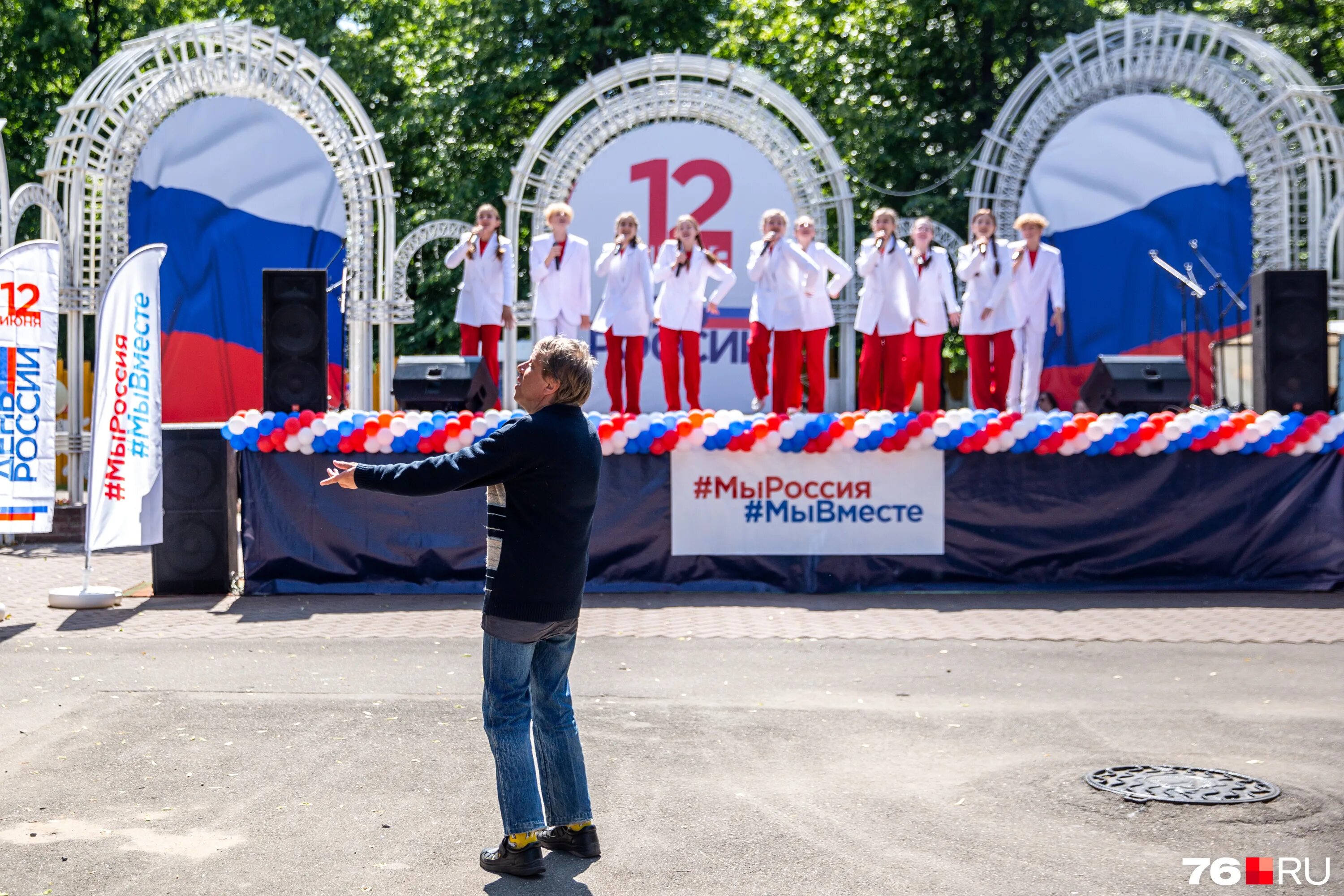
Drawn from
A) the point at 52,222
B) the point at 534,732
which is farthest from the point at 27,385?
the point at 534,732

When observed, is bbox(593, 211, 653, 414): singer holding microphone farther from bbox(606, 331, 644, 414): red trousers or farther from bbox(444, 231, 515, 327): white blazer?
bbox(444, 231, 515, 327): white blazer

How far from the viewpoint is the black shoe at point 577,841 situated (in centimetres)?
459

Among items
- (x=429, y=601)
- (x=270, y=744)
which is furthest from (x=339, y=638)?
(x=270, y=744)

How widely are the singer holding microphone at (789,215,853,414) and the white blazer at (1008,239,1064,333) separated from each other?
5.31 feet

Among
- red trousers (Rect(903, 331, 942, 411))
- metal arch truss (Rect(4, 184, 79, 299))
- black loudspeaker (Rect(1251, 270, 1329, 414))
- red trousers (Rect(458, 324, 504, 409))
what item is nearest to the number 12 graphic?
red trousers (Rect(458, 324, 504, 409))

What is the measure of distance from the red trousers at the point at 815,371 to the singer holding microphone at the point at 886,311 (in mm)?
367

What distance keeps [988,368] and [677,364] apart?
9.63ft

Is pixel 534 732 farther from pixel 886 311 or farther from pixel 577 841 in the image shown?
pixel 886 311

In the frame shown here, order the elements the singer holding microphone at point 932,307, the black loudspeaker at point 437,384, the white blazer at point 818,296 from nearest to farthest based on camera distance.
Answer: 1. the black loudspeaker at point 437,384
2. the white blazer at point 818,296
3. the singer holding microphone at point 932,307

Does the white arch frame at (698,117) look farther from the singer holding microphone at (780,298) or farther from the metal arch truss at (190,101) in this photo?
the singer holding microphone at (780,298)

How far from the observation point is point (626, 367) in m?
13.4

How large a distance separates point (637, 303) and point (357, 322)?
418cm

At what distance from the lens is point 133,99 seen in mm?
17688

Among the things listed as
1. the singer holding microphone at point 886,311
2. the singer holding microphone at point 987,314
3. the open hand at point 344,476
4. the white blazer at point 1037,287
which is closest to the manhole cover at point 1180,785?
the open hand at point 344,476
